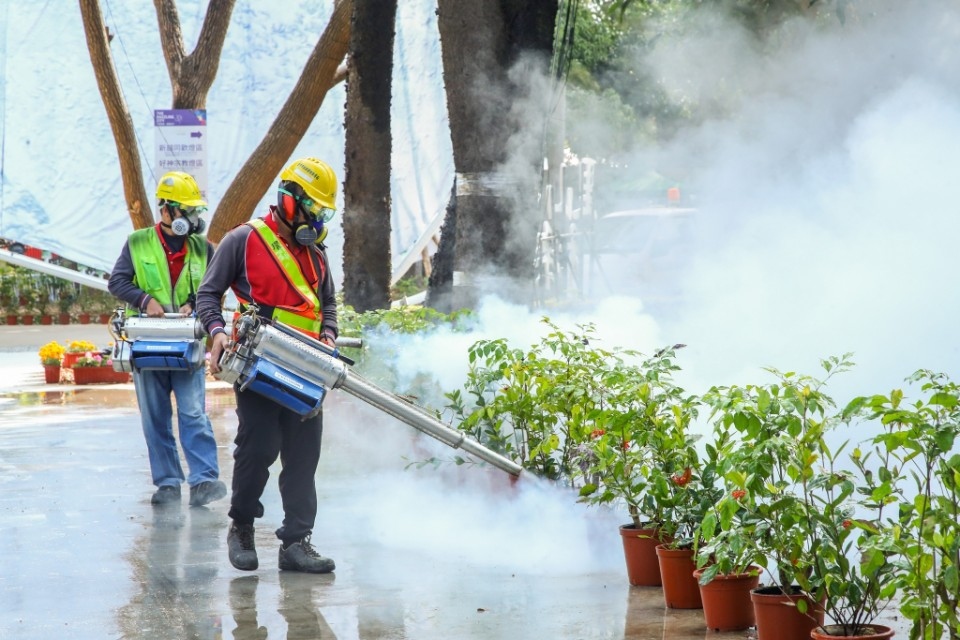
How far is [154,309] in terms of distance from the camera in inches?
307

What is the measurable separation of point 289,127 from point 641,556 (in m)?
11.8

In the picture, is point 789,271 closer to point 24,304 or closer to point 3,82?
point 3,82

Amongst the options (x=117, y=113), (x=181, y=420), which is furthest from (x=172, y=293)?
(x=117, y=113)

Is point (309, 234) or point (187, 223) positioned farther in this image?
point (187, 223)

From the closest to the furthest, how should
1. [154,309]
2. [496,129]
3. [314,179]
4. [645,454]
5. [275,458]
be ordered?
1. [645,454]
2. [314,179]
3. [275,458]
4. [154,309]
5. [496,129]

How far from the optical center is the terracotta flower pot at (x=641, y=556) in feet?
18.2

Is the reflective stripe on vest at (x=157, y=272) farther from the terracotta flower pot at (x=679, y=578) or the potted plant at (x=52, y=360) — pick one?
the potted plant at (x=52, y=360)

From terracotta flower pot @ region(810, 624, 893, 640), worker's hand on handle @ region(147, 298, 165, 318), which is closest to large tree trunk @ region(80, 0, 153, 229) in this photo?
worker's hand on handle @ region(147, 298, 165, 318)

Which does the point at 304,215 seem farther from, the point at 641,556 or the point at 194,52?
the point at 194,52

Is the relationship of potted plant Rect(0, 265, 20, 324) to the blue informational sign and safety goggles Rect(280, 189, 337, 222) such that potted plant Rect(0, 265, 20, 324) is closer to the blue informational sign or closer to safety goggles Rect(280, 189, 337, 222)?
the blue informational sign

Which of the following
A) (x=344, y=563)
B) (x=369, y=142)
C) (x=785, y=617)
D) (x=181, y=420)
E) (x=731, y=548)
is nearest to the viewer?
(x=731, y=548)

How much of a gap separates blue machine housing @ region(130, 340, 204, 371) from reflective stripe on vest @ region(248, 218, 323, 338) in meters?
1.67

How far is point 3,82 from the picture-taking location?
17.1 m

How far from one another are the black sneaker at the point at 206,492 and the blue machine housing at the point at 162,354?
28.9 inches
